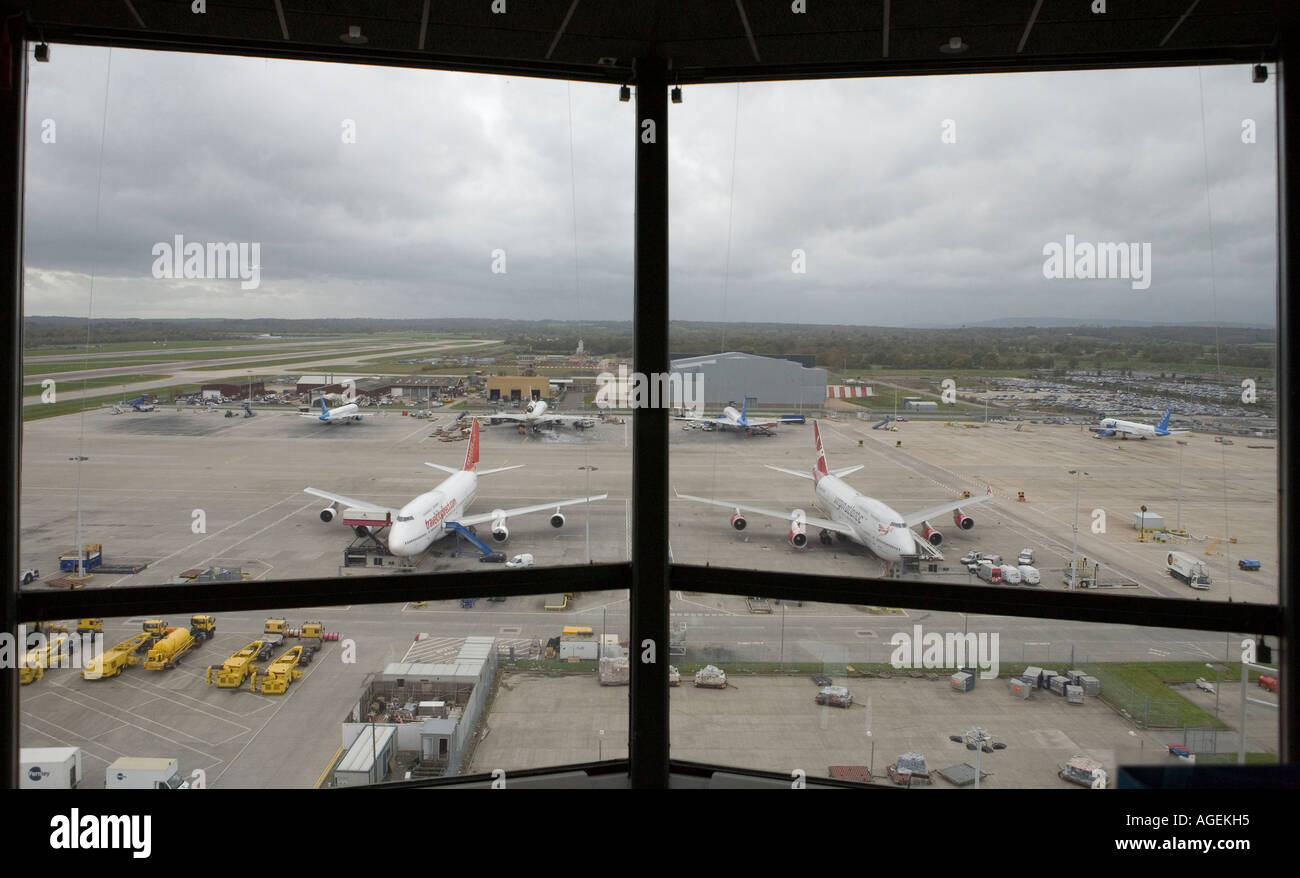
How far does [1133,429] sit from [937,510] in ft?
3.84

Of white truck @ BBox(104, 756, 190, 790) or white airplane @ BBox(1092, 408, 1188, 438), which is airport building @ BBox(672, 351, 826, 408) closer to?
white airplane @ BBox(1092, 408, 1188, 438)

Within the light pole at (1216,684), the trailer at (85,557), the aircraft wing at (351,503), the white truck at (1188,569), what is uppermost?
the aircraft wing at (351,503)

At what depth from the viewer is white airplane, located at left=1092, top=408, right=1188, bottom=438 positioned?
3941 mm

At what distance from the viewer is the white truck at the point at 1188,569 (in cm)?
373

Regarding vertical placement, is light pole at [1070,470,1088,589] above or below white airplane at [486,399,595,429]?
below

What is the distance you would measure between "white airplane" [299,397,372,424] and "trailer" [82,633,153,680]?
1420 millimetres

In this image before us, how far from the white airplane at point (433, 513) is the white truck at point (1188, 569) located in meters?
3.12


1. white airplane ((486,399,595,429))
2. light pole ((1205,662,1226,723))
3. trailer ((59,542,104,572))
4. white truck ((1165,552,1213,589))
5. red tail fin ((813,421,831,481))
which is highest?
white airplane ((486,399,595,429))

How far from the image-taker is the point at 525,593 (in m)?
3.90

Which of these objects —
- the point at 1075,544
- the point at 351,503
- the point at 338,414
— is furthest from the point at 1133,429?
the point at 338,414

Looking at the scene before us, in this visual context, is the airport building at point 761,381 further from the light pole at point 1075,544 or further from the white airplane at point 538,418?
the light pole at point 1075,544

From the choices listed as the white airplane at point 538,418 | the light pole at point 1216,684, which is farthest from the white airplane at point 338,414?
the light pole at point 1216,684

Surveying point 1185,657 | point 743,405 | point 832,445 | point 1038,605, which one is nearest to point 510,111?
point 743,405

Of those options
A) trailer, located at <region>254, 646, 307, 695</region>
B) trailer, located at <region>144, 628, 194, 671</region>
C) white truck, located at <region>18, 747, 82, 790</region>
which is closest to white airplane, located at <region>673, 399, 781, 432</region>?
trailer, located at <region>254, 646, 307, 695</region>
